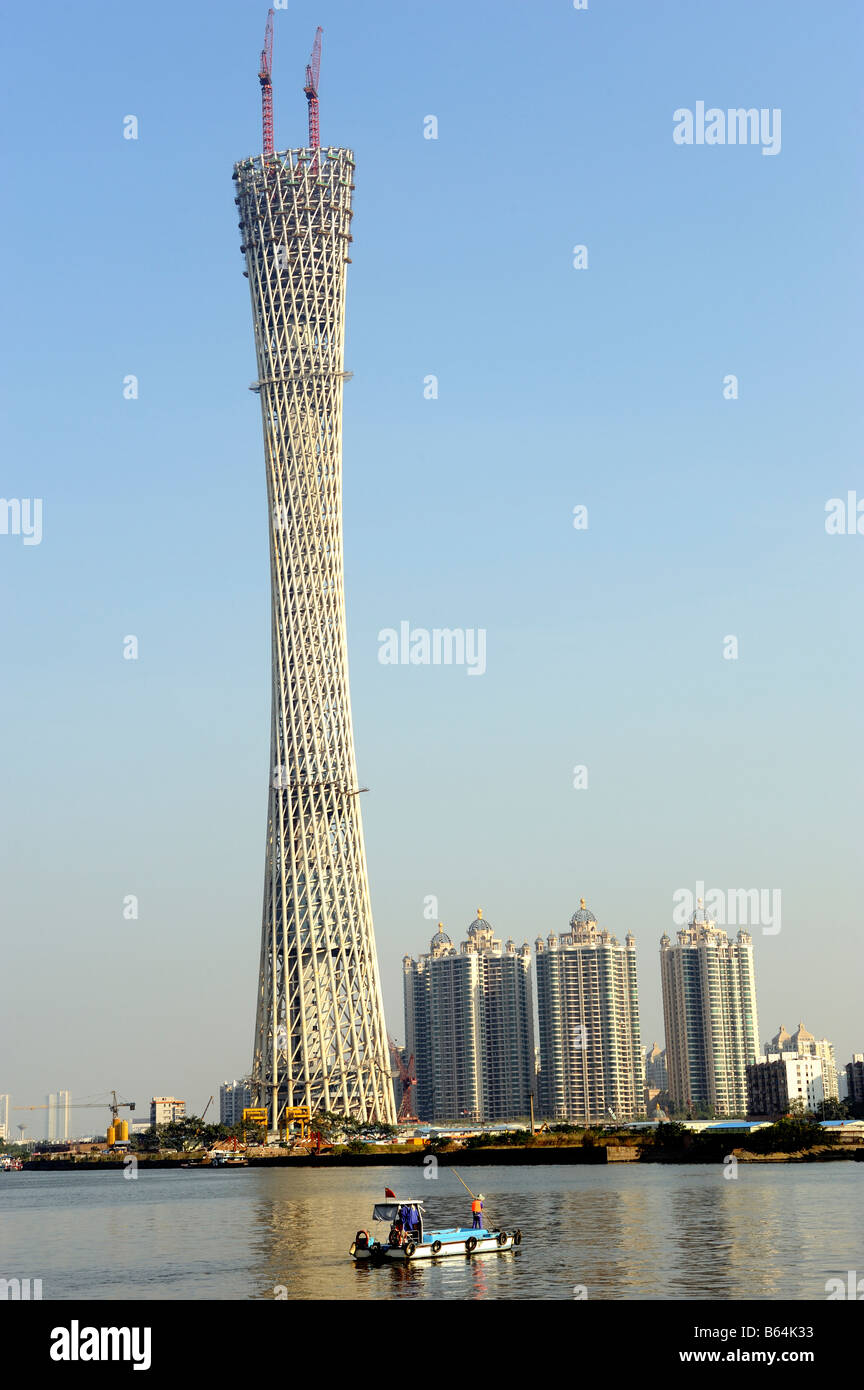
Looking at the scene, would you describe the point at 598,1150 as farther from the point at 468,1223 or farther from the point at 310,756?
the point at 468,1223

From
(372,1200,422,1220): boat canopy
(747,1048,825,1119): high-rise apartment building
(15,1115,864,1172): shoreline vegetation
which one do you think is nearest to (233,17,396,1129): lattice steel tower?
(15,1115,864,1172): shoreline vegetation

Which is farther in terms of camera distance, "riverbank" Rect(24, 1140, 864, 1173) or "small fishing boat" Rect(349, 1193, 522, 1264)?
"riverbank" Rect(24, 1140, 864, 1173)

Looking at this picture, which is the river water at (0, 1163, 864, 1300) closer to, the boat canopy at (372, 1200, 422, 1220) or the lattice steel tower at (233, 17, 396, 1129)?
the boat canopy at (372, 1200, 422, 1220)

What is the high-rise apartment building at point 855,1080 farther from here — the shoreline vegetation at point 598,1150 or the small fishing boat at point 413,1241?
the small fishing boat at point 413,1241

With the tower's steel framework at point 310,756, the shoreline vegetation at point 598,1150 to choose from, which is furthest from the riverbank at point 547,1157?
the tower's steel framework at point 310,756

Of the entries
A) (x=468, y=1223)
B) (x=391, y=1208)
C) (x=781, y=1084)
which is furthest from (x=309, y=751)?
(x=781, y=1084)
